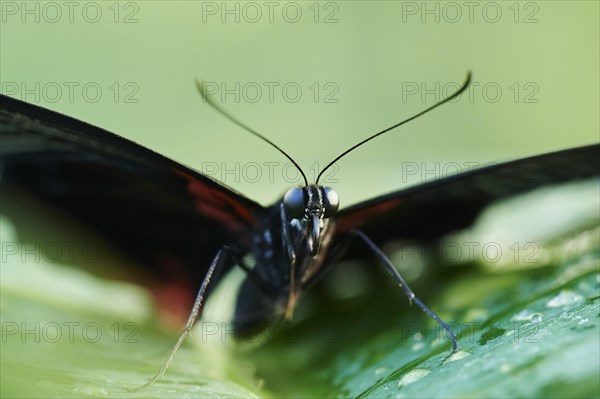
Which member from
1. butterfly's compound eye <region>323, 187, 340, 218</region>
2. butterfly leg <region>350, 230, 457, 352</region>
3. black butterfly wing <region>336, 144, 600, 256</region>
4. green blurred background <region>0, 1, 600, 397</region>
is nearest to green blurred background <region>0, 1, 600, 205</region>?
green blurred background <region>0, 1, 600, 397</region>

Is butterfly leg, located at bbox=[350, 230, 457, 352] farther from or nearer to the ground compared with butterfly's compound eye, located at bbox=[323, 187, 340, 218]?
nearer to the ground

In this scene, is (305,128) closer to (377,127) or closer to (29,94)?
(377,127)

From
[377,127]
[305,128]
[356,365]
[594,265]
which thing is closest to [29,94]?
[305,128]

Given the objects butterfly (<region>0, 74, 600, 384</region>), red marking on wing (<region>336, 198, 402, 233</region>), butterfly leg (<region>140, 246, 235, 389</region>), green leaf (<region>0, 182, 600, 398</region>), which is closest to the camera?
green leaf (<region>0, 182, 600, 398</region>)

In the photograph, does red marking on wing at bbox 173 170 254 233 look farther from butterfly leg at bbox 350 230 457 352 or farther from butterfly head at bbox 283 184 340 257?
butterfly leg at bbox 350 230 457 352

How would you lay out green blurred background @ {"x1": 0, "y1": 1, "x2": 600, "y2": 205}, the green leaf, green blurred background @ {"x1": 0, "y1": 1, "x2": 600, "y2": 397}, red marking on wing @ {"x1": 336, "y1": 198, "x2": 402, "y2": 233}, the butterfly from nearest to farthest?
1. the green leaf
2. the butterfly
3. red marking on wing @ {"x1": 336, "y1": 198, "x2": 402, "y2": 233}
4. green blurred background @ {"x1": 0, "y1": 1, "x2": 600, "y2": 397}
5. green blurred background @ {"x1": 0, "y1": 1, "x2": 600, "y2": 205}

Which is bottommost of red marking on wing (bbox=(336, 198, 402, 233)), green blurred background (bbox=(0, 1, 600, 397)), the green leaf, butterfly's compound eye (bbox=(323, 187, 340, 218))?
the green leaf

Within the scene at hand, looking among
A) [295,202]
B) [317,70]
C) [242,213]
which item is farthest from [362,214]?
[317,70]
